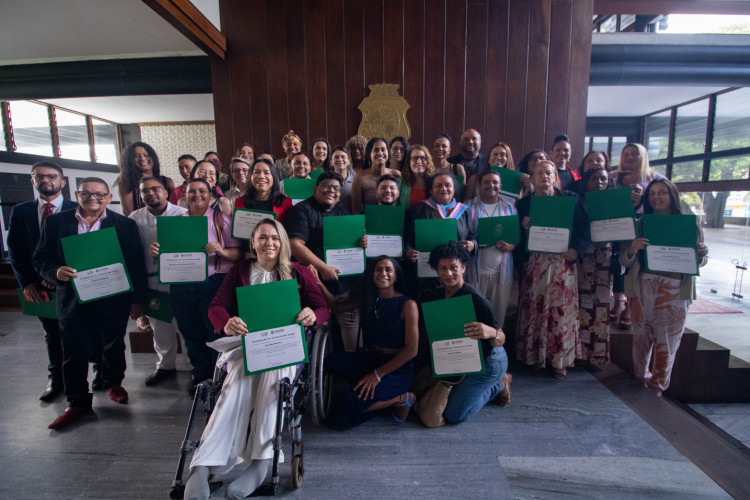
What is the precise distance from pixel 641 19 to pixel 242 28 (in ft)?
23.3

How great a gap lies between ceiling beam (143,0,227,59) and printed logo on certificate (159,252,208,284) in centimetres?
270

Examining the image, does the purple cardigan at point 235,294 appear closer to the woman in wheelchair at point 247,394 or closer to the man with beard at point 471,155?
the woman in wheelchair at point 247,394

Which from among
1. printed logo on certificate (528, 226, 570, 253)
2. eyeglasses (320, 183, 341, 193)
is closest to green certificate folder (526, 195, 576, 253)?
printed logo on certificate (528, 226, 570, 253)

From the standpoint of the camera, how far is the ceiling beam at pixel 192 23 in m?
3.56

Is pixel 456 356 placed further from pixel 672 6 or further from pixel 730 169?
pixel 730 169

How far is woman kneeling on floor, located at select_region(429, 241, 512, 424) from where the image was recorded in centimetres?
226

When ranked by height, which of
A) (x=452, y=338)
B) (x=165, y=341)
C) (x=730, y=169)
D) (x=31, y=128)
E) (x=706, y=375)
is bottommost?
(x=706, y=375)

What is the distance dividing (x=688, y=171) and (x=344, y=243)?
34.2ft

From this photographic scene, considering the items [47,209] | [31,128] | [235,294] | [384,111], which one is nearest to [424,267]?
[235,294]

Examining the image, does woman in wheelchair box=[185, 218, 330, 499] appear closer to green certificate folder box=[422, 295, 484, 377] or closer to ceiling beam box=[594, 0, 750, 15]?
green certificate folder box=[422, 295, 484, 377]

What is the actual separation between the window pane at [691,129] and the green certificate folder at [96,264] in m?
11.3

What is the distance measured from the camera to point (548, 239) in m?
2.75

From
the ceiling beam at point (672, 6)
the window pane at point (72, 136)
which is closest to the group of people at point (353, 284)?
the ceiling beam at point (672, 6)

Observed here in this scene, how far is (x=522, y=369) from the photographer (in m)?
3.12
